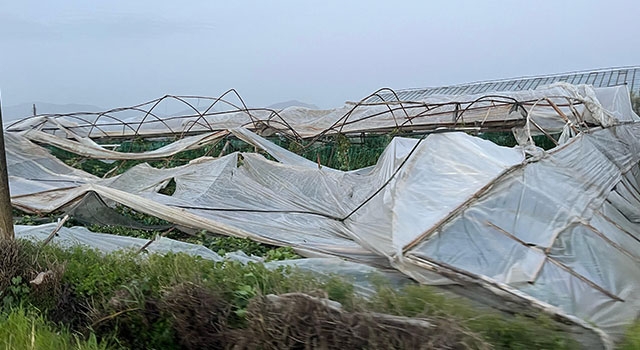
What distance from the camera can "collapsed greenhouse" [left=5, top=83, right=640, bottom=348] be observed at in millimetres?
3096

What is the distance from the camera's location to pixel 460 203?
12.1ft

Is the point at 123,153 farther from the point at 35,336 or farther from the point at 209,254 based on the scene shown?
the point at 35,336

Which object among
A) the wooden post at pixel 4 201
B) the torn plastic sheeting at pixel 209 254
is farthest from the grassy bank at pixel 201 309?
the wooden post at pixel 4 201

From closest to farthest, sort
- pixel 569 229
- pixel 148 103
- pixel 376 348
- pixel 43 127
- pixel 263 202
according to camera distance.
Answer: pixel 376 348, pixel 569 229, pixel 263 202, pixel 148 103, pixel 43 127

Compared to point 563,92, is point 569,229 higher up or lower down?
lower down

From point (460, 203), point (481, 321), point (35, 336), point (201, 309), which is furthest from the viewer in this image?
point (460, 203)

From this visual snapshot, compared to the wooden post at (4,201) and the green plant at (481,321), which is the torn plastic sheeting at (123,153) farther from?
the green plant at (481,321)

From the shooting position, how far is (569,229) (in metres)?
3.79

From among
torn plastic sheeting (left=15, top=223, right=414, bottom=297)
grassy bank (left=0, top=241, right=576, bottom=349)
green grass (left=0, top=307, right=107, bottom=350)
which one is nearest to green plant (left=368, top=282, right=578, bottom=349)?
grassy bank (left=0, top=241, right=576, bottom=349)

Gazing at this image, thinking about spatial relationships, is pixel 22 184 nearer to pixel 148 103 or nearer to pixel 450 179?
pixel 148 103

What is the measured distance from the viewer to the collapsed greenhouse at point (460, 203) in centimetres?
310

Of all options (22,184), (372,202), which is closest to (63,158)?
(22,184)

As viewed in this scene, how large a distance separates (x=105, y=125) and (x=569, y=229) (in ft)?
36.1

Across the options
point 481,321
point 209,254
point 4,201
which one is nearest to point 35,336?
point 209,254
